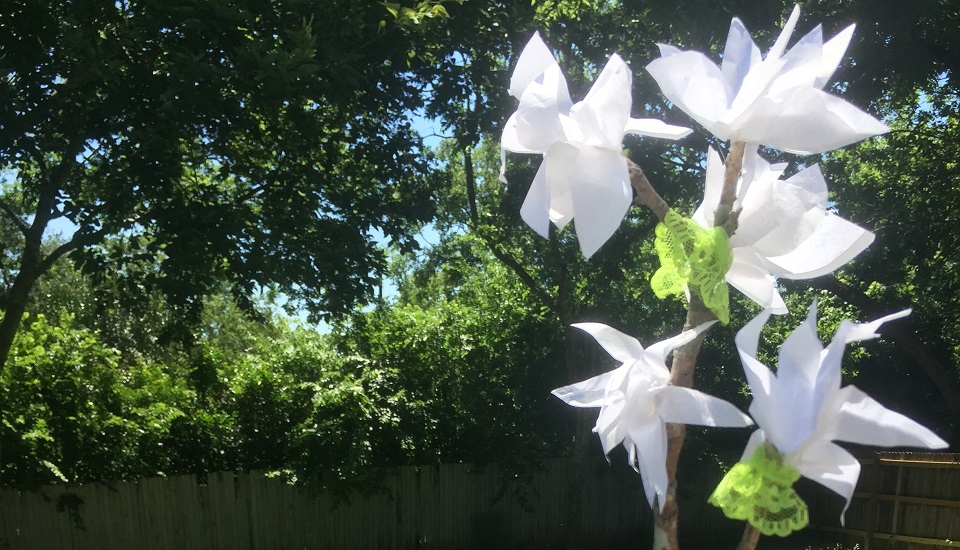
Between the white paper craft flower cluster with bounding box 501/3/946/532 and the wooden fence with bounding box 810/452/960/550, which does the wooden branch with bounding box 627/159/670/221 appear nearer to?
the white paper craft flower cluster with bounding box 501/3/946/532

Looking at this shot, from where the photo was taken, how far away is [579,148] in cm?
177

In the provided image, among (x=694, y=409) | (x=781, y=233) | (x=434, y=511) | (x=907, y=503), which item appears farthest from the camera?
(x=434, y=511)

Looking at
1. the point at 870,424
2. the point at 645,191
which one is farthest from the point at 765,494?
the point at 645,191

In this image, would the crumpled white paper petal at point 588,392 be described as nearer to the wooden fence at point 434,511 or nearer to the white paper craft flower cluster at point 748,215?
the white paper craft flower cluster at point 748,215

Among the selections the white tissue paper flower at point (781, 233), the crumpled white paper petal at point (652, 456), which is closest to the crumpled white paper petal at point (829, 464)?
the crumpled white paper petal at point (652, 456)

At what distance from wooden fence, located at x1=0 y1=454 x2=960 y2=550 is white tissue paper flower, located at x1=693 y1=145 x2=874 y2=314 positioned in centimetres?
870

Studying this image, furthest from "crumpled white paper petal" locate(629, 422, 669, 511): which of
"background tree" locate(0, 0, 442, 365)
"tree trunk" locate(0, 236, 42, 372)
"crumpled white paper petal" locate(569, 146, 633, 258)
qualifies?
"tree trunk" locate(0, 236, 42, 372)

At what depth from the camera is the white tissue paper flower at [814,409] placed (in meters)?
1.52

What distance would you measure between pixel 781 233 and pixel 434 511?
10.1 metres

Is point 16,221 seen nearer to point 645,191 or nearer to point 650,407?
point 645,191

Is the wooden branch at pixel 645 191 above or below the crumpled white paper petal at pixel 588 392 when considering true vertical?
above

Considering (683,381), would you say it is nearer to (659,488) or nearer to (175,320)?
(659,488)

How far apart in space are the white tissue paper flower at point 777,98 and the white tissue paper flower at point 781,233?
10cm

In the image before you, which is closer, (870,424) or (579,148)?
(870,424)
